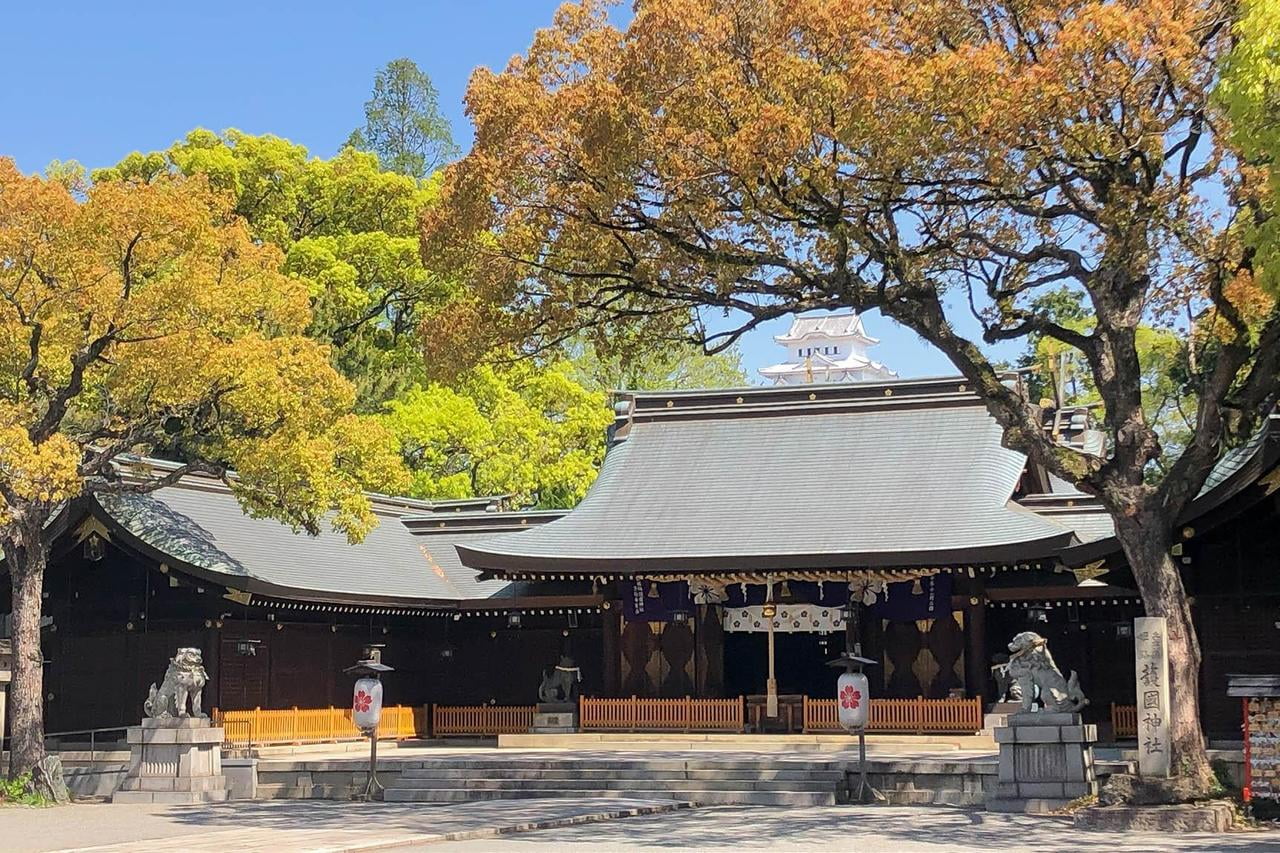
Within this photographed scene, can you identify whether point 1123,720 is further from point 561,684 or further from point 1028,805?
point 561,684

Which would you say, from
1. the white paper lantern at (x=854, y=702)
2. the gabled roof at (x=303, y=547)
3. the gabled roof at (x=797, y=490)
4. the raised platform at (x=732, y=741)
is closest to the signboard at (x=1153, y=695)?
the white paper lantern at (x=854, y=702)

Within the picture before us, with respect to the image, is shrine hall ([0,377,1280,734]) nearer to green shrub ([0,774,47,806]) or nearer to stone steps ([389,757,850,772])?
green shrub ([0,774,47,806])

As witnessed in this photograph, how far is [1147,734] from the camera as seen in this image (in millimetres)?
16484

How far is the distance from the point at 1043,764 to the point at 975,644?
7.67 metres

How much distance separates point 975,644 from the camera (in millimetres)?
25875

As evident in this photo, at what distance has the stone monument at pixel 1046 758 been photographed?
59.4 ft

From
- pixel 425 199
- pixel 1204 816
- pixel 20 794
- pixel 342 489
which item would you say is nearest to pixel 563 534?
pixel 342 489

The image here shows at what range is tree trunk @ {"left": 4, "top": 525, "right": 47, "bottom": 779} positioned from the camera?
21.8 m

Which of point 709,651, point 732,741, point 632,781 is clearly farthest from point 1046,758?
point 709,651

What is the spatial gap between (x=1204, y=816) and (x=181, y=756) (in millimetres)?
14543

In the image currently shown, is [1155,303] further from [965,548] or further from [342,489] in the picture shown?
[342,489]

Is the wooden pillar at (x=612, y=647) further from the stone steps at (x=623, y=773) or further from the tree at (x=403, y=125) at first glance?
the tree at (x=403, y=125)

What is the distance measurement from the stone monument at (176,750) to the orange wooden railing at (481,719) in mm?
7674

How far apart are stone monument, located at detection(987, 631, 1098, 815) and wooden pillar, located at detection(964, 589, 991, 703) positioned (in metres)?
7.18
